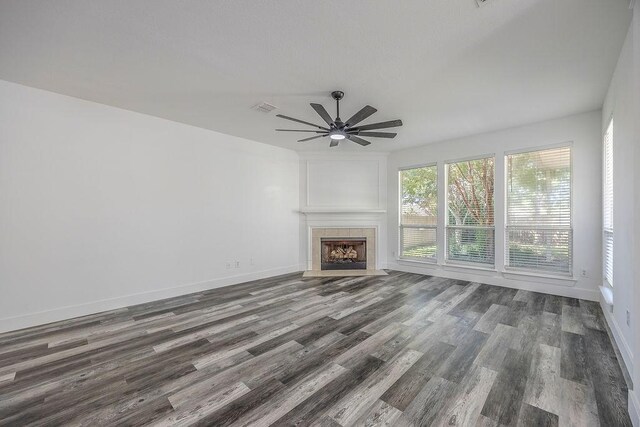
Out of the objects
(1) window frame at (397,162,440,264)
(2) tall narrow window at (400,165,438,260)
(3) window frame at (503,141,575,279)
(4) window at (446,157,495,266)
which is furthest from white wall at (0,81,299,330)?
(3) window frame at (503,141,575,279)

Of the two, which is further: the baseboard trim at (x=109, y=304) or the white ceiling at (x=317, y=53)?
the baseboard trim at (x=109, y=304)

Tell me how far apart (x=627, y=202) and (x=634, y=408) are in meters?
1.57

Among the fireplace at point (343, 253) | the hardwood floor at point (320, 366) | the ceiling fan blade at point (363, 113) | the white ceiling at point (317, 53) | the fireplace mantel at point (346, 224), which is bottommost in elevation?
the hardwood floor at point (320, 366)

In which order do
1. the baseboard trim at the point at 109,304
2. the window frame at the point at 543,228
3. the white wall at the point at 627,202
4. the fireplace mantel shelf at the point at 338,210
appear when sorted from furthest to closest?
the fireplace mantel shelf at the point at 338,210 < the window frame at the point at 543,228 < the baseboard trim at the point at 109,304 < the white wall at the point at 627,202

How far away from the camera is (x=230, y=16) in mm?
1995

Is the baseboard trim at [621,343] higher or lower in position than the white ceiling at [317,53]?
lower

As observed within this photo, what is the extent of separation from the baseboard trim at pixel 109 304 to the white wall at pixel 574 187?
13.7 feet

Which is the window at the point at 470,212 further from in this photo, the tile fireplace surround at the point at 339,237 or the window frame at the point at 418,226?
the tile fireplace surround at the point at 339,237

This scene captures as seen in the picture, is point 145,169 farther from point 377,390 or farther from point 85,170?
point 377,390

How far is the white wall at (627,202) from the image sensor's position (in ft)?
5.58

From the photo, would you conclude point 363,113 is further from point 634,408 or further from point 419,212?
point 419,212

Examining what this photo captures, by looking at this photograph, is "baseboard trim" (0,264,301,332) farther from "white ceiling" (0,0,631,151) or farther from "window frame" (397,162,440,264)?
"window frame" (397,162,440,264)

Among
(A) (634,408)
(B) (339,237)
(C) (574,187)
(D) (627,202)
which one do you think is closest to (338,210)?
(B) (339,237)

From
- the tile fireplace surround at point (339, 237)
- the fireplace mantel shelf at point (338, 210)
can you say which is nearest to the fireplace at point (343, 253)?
the tile fireplace surround at point (339, 237)
